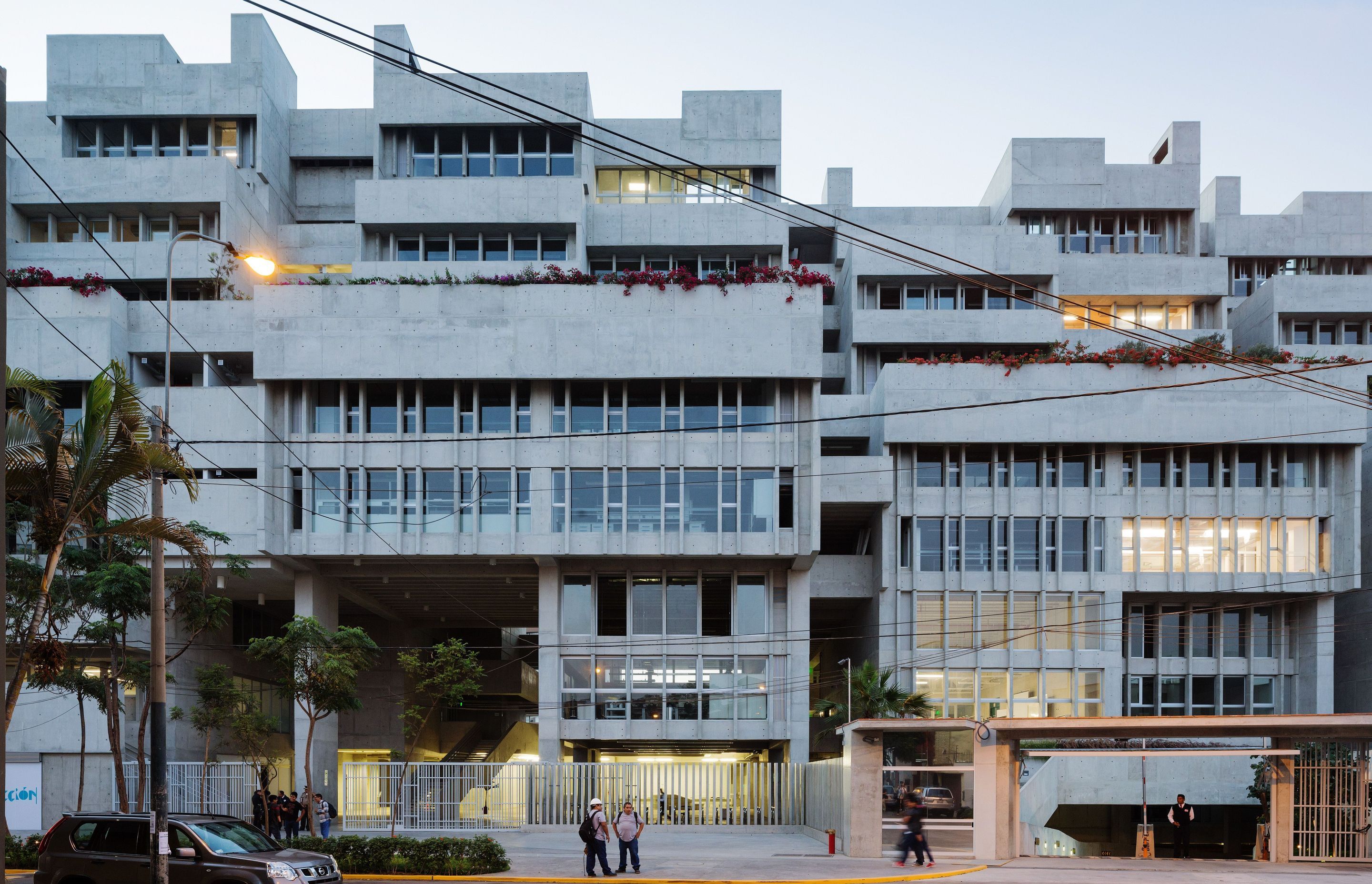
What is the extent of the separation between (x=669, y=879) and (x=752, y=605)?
18.6m

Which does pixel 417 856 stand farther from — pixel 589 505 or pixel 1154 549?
pixel 1154 549

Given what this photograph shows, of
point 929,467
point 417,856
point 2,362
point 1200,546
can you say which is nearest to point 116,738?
point 417,856

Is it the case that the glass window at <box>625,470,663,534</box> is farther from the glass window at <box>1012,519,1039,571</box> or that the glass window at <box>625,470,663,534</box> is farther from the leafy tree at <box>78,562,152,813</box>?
the glass window at <box>1012,519,1039,571</box>

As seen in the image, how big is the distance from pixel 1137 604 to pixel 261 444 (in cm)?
3424

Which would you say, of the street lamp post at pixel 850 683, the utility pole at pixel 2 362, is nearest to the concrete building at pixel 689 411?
the street lamp post at pixel 850 683

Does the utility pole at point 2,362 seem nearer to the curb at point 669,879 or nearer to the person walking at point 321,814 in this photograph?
the curb at point 669,879

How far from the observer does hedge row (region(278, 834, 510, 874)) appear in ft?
75.2

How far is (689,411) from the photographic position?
39.3 meters

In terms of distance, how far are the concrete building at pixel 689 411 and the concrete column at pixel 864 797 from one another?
12165 mm

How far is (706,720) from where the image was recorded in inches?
1574

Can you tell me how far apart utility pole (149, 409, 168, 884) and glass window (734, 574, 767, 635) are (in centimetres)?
2492

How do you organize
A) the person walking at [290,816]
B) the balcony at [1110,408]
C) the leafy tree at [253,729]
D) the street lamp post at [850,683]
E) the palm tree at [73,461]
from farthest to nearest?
the balcony at [1110,408] < the street lamp post at [850,683] < the person walking at [290,816] < the leafy tree at [253,729] < the palm tree at [73,461]

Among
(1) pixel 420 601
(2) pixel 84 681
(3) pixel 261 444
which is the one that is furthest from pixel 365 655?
(1) pixel 420 601

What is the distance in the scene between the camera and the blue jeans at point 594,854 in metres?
22.6
